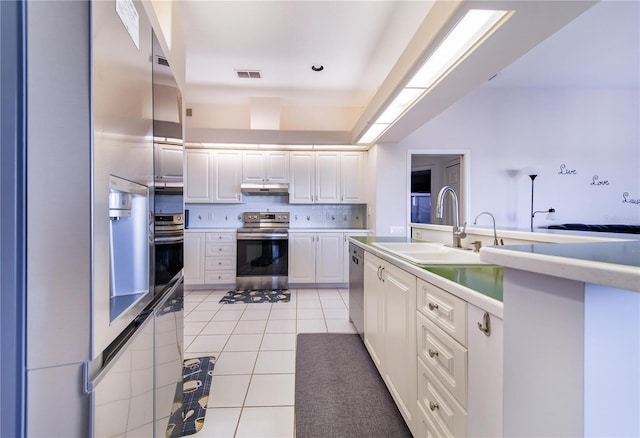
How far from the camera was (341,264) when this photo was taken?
4.30 meters

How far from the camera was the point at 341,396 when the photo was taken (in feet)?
5.65

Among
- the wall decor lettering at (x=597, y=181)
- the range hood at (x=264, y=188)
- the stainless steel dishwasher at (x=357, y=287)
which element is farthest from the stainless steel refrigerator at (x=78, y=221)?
the wall decor lettering at (x=597, y=181)

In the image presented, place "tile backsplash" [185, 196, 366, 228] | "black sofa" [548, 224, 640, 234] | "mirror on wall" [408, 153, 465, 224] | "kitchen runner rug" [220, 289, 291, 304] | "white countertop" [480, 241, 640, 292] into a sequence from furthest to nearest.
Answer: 1. "mirror on wall" [408, 153, 465, 224]
2. "tile backsplash" [185, 196, 366, 228]
3. "black sofa" [548, 224, 640, 234]
4. "kitchen runner rug" [220, 289, 291, 304]
5. "white countertop" [480, 241, 640, 292]

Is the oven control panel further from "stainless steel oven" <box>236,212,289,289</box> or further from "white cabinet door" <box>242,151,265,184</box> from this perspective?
"white cabinet door" <box>242,151,265,184</box>

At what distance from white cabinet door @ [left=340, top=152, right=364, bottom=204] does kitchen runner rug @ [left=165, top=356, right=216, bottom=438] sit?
10.3 ft

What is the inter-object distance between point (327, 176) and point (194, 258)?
2488 millimetres

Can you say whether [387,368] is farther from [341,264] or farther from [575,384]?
[341,264]

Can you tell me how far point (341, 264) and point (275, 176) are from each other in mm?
1809

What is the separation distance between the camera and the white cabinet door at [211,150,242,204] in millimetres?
4395

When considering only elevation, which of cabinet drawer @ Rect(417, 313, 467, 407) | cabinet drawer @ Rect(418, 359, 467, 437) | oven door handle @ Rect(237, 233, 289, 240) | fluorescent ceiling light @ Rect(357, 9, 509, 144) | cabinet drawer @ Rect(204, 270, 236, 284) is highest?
fluorescent ceiling light @ Rect(357, 9, 509, 144)

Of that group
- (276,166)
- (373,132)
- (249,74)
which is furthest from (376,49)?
(276,166)

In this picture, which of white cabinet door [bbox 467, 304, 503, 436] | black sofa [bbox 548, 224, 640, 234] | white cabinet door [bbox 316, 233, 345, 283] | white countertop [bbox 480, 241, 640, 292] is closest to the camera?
white countertop [bbox 480, 241, 640, 292]

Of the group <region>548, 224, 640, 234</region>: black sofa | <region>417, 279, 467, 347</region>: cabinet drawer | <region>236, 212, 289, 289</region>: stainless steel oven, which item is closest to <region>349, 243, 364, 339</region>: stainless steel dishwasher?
<region>417, 279, 467, 347</region>: cabinet drawer

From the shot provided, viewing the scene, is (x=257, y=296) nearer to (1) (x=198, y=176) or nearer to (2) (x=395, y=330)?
(1) (x=198, y=176)
